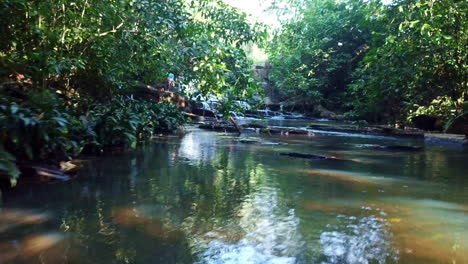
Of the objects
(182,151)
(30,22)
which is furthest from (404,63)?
(30,22)

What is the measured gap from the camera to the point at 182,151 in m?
8.41

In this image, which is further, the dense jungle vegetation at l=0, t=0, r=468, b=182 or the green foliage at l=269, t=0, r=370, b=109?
the green foliage at l=269, t=0, r=370, b=109

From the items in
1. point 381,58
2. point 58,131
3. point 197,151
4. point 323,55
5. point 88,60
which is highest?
point 323,55

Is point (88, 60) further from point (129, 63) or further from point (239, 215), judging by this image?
point (239, 215)

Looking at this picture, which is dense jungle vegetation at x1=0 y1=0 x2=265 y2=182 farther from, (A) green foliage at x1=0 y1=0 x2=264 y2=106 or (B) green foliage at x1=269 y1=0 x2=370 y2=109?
(B) green foliage at x1=269 y1=0 x2=370 y2=109

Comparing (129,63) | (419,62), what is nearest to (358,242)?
(129,63)

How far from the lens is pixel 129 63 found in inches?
334

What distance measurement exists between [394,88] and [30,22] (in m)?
12.3

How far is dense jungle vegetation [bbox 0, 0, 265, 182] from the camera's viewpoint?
4637 mm

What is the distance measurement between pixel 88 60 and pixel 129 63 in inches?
45.9

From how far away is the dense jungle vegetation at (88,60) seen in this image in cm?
464

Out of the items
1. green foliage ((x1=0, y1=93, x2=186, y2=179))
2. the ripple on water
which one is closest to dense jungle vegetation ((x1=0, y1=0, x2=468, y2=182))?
green foliage ((x1=0, y1=93, x2=186, y2=179))

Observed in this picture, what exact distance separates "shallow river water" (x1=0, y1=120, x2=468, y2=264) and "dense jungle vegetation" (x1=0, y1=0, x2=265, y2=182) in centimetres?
71

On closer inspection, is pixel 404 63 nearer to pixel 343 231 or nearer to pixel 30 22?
pixel 343 231
